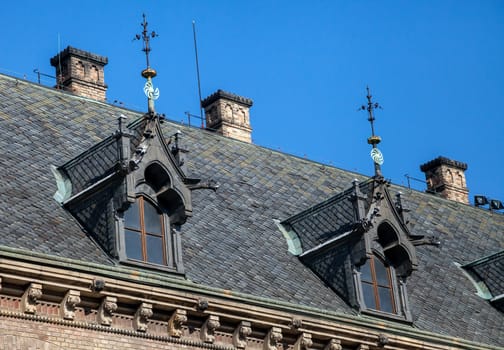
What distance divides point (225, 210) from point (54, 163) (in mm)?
4740

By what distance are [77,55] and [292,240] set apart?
8715mm

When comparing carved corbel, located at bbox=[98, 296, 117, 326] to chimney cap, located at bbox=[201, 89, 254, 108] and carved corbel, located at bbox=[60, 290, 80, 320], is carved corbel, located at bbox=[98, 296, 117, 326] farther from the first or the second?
chimney cap, located at bbox=[201, 89, 254, 108]

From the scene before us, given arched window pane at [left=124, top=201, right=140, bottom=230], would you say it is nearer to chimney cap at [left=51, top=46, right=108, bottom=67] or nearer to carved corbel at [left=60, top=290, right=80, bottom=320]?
carved corbel at [left=60, top=290, right=80, bottom=320]

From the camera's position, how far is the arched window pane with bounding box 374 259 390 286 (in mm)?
33062

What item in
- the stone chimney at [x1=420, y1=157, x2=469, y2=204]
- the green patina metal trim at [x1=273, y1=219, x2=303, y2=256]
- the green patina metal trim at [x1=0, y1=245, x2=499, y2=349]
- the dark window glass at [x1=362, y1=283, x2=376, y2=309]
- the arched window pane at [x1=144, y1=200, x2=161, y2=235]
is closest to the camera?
Answer: the green patina metal trim at [x1=0, y1=245, x2=499, y2=349]

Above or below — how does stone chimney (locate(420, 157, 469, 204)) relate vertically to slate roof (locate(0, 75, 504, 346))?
above

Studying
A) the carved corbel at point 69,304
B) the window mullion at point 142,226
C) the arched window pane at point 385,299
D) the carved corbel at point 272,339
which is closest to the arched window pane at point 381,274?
the arched window pane at point 385,299

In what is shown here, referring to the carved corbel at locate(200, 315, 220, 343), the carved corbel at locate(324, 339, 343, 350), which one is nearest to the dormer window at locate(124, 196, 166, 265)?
the carved corbel at locate(200, 315, 220, 343)

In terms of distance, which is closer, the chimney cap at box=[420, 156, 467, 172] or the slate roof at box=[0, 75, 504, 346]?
the slate roof at box=[0, 75, 504, 346]

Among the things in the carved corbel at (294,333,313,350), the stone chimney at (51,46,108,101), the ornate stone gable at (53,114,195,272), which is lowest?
the carved corbel at (294,333,313,350)

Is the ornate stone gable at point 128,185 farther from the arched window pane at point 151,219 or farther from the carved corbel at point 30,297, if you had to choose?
the carved corbel at point 30,297

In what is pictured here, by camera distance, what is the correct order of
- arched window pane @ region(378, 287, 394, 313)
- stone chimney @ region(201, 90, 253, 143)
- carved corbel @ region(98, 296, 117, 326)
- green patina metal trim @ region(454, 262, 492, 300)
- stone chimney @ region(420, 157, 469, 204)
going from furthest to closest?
stone chimney @ region(420, 157, 469, 204), stone chimney @ region(201, 90, 253, 143), green patina metal trim @ region(454, 262, 492, 300), arched window pane @ region(378, 287, 394, 313), carved corbel @ region(98, 296, 117, 326)

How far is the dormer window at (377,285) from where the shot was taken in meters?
32.6

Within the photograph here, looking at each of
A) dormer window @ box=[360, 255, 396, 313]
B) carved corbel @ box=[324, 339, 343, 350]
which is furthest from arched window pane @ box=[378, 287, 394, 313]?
carved corbel @ box=[324, 339, 343, 350]
